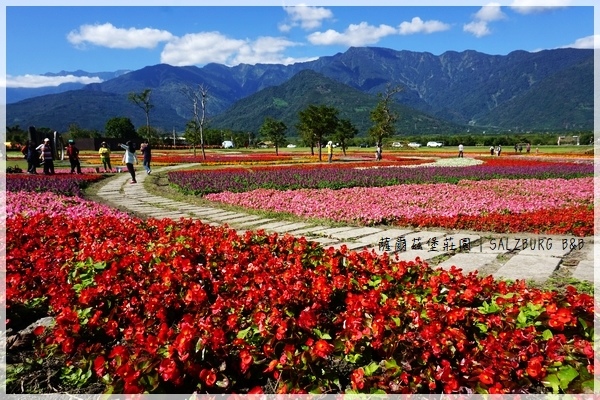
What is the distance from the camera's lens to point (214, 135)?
361 ft

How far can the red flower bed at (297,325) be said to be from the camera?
8.07ft

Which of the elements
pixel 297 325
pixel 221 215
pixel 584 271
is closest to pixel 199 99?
pixel 221 215

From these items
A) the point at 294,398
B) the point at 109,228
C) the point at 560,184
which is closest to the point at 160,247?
the point at 109,228

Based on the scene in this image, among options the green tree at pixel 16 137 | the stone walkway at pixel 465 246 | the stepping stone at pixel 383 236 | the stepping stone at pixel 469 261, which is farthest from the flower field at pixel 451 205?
the green tree at pixel 16 137

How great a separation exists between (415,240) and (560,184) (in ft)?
37.5

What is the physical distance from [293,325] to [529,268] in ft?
11.8

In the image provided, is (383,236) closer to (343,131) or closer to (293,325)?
(293,325)

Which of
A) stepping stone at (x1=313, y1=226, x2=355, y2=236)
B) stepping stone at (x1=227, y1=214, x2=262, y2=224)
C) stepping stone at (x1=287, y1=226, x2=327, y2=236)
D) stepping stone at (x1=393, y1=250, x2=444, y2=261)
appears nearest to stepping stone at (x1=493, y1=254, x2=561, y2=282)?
stepping stone at (x1=393, y1=250, x2=444, y2=261)

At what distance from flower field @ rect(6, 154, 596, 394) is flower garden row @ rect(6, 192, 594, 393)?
0.4 inches

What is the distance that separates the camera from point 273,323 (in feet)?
9.17

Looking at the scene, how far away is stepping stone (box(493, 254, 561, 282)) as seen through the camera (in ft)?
15.6

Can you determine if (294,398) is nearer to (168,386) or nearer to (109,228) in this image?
(168,386)

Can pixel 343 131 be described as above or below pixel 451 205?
above

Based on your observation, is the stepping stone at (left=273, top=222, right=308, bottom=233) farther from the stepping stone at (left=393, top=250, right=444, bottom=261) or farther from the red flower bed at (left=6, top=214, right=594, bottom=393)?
the red flower bed at (left=6, top=214, right=594, bottom=393)
